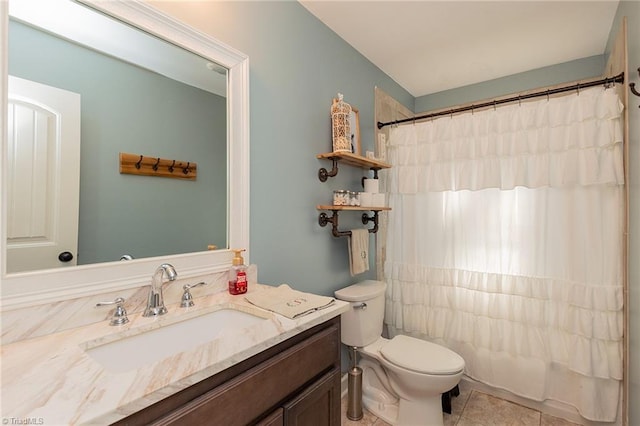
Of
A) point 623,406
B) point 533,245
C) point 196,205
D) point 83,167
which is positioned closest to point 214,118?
point 196,205

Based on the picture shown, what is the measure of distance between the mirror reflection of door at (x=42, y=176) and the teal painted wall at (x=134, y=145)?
0.03m

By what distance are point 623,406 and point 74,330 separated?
2.60 meters

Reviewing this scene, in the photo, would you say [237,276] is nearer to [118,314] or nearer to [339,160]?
[118,314]

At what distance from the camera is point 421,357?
5.61ft

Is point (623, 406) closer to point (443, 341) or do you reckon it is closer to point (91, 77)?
point (443, 341)

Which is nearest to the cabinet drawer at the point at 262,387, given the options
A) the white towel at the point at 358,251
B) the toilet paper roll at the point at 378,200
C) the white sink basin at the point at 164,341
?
the white sink basin at the point at 164,341

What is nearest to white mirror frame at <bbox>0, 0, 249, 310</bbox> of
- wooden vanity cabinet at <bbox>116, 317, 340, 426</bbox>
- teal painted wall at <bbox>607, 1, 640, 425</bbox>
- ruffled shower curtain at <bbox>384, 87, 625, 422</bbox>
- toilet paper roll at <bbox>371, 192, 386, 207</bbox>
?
wooden vanity cabinet at <bbox>116, 317, 340, 426</bbox>

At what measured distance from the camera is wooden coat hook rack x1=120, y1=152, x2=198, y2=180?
3.52 feet

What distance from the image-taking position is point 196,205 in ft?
4.19

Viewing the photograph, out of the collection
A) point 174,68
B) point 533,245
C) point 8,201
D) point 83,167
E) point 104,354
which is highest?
point 174,68

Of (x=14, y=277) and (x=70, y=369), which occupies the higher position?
(x=14, y=277)

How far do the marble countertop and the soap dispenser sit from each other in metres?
0.30

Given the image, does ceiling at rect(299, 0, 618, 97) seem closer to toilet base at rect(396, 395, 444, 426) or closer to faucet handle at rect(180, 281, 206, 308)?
faucet handle at rect(180, 281, 206, 308)

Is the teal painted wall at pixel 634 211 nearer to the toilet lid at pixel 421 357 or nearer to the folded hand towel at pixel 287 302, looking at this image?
the toilet lid at pixel 421 357
